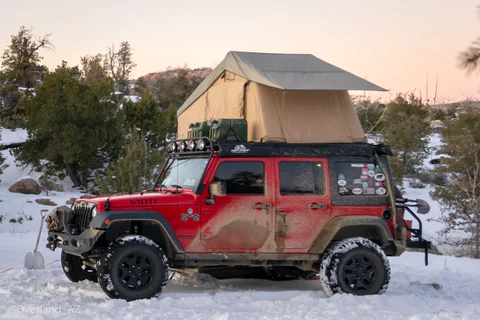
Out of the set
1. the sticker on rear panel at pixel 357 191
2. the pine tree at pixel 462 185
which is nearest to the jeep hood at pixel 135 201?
the sticker on rear panel at pixel 357 191

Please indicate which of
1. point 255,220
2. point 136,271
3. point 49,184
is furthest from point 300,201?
point 49,184

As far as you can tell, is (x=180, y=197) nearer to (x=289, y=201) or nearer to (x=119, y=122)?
(x=289, y=201)

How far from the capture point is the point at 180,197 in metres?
7.45

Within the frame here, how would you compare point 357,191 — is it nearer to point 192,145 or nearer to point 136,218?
point 192,145

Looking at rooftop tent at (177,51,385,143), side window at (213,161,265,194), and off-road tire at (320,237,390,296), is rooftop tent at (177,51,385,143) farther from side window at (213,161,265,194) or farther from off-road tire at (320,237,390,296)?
off-road tire at (320,237,390,296)

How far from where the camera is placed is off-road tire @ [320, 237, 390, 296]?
761 centimetres

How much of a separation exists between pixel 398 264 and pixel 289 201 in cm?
366

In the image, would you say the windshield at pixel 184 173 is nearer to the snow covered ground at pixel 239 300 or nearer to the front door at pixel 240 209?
the front door at pixel 240 209

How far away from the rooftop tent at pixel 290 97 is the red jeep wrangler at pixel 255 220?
0.24 metres

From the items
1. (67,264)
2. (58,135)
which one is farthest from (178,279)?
(58,135)

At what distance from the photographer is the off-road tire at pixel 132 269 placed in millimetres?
6965

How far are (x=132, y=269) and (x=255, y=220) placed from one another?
1.63m

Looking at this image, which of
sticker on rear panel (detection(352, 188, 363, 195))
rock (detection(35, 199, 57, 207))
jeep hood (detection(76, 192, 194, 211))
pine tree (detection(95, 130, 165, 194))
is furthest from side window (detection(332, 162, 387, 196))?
rock (detection(35, 199, 57, 207))

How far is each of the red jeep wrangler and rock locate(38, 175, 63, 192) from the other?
66.3 feet
